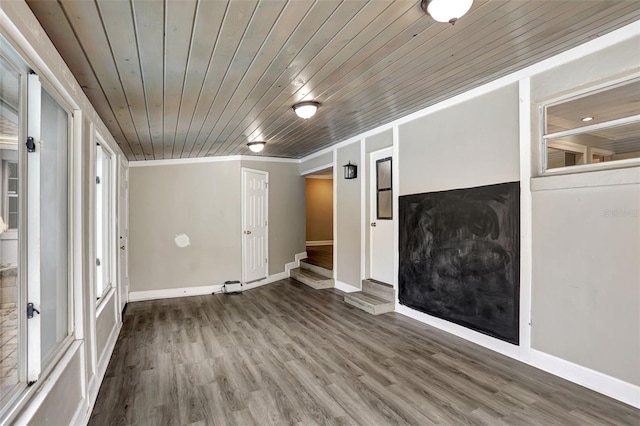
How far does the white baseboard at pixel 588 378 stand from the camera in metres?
2.15

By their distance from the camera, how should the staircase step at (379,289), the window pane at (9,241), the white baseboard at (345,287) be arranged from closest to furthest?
1. the window pane at (9,241)
2. the staircase step at (379,289)
3. the white baseboard at (345,287)

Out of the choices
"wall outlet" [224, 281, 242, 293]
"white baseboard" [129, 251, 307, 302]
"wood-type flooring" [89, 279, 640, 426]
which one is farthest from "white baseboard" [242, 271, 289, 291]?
"wood-type flooring" [89, 279, 640, 426]

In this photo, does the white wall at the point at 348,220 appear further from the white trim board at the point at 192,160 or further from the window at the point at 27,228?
the window at the point at 27,228

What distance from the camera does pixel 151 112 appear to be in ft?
10.4

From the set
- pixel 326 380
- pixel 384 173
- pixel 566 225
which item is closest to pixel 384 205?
pixel 384 173

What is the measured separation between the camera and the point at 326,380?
8.52 ft

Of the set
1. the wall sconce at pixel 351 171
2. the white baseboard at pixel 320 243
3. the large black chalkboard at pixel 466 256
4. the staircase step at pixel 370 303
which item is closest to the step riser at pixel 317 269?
the staircase step at pixel 370 303

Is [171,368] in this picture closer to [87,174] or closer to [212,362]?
[212,362]

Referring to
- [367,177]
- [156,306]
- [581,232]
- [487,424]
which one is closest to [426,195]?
[367,177]

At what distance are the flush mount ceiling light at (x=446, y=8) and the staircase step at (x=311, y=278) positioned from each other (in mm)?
4574

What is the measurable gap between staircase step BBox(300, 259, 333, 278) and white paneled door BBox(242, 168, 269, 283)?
2.87ft

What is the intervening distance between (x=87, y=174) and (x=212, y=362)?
1923 millimetres

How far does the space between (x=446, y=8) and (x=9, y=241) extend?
7.71 ft

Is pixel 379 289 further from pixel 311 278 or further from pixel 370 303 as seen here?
pixel 311 278
